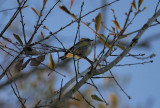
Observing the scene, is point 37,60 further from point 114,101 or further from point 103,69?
point 114,101

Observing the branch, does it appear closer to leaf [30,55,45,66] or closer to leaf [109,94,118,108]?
leaf [30,55,45,66]

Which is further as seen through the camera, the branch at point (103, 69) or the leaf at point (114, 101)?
the leaf at point (114, 101)

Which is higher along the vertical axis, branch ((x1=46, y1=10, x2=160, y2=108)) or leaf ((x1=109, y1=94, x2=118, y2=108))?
branch ((x1=46, y1=10, x2=160, y2=108))

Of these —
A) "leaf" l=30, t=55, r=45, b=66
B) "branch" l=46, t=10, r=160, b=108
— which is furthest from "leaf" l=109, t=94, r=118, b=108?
"leaf" l=30, t=55, r=45, b=66

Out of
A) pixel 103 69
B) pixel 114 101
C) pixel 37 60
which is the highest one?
pixel 37 60

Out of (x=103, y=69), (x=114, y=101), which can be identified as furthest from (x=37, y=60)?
(x=114, y=101)

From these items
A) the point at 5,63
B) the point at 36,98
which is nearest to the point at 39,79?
the point at 36,98

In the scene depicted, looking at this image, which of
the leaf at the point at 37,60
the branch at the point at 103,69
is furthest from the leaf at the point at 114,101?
the leaf at the point at 37,60

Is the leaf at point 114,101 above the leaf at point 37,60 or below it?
below

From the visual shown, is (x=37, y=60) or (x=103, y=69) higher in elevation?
(x=37, y=60)

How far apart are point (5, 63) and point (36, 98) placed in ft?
3.74

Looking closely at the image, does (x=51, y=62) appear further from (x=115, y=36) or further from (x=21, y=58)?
(x=115, y=36)

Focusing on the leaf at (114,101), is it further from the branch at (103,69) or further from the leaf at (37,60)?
the leaf at (37,60)

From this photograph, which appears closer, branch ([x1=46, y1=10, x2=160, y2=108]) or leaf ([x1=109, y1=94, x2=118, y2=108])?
branch ([x1=46, y1=10, x2=160, y2=108])
